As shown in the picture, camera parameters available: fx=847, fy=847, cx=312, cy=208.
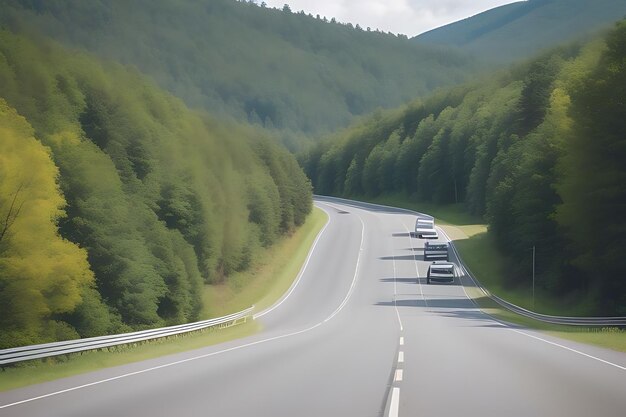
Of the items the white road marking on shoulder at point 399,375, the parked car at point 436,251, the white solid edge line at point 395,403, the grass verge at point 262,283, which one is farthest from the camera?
the parked car at point 436,251

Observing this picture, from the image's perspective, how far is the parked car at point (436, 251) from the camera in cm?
8512

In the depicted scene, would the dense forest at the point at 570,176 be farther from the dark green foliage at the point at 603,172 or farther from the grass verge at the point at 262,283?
the grass verge at the point at 262,283

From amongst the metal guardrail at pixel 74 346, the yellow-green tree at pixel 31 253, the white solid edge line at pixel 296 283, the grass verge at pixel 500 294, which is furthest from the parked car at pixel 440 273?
the metal guardrail at pixel 74 346

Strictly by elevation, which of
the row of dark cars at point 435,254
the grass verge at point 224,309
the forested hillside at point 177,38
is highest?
the forested hillside at point 177,38

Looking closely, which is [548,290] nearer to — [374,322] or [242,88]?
[374,322]

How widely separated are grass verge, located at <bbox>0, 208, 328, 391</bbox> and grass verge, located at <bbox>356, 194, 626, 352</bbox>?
48.7ft

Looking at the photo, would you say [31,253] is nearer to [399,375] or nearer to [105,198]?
[105,198]

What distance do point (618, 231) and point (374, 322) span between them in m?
14.6

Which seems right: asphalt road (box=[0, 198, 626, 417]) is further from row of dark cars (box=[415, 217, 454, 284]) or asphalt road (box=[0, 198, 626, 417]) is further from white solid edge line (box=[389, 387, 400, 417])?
row of dark cars (box=[415, 217, 454, 284])

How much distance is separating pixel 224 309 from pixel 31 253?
25824 millimetres

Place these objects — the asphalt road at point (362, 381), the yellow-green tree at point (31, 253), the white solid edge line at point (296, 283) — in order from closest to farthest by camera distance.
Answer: the asphalt road at point (362, 381), the yellow-green tree at point (31, 253), the white solid edge line at point (296, 283)

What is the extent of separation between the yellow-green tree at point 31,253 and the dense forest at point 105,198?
0.20 ft

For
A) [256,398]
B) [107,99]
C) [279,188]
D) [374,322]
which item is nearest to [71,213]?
[107,99]

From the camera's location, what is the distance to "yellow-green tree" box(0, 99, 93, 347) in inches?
1602
